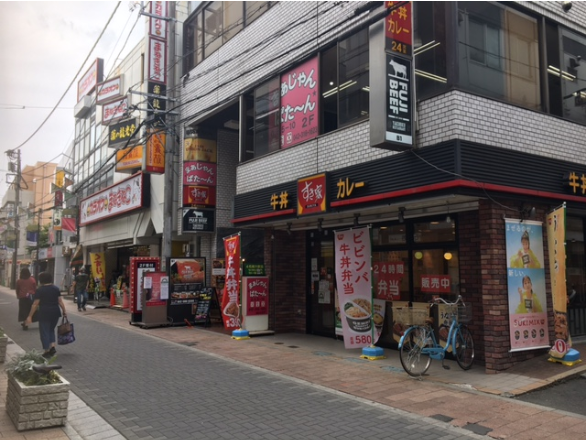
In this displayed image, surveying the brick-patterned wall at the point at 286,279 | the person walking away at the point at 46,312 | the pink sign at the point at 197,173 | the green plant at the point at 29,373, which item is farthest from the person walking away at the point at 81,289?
the green plant at the point at 29,373

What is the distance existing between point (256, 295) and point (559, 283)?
7035mm

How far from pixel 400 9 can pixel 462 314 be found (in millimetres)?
5190

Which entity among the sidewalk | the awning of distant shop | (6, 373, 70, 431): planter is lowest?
the sidewalk

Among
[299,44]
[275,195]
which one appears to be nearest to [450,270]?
[275,195]

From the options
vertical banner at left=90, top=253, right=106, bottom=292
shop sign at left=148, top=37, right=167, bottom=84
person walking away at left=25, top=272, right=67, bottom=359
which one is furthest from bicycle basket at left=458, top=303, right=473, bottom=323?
vertical banner at left=90, top=253, right=106, bottom=292

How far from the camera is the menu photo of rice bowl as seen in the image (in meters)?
9.70

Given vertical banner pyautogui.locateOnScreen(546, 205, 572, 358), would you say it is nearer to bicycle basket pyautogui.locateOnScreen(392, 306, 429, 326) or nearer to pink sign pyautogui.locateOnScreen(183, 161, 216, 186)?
bicycle basket pyautogui.locateOnScreen(392, 306, 429, 326)

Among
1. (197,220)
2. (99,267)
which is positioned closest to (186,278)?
(197,220)

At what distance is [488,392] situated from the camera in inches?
268

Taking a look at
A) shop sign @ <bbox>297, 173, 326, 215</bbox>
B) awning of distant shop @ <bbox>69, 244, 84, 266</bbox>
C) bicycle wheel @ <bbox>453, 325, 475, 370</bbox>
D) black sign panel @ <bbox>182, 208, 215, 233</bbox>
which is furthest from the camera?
awning of distant shop @ <bbox>69, 244, 84, 266</bbox>

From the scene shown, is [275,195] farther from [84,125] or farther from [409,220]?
[84,125]

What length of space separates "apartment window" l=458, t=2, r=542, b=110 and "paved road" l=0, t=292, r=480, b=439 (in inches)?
216

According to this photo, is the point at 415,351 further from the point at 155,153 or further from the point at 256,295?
the point at 155,153

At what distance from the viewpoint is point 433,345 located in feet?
26.2
